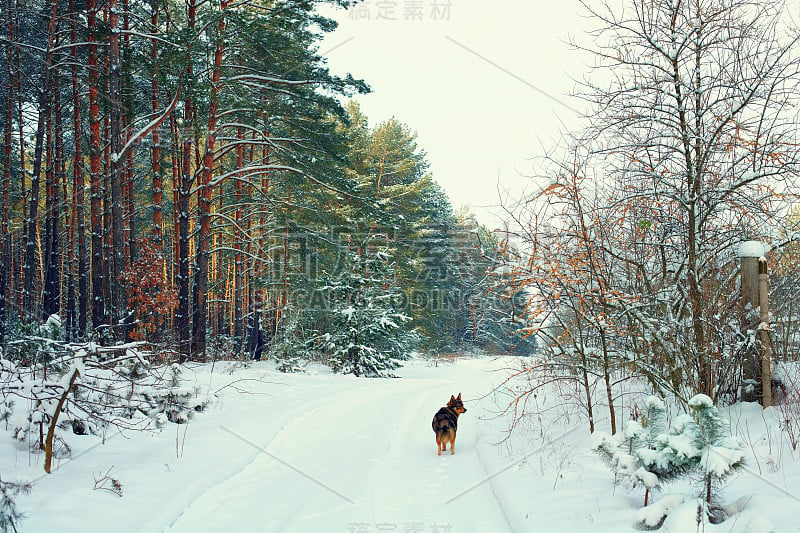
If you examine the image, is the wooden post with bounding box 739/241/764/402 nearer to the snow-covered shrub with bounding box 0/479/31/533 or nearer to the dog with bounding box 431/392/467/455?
the dog with bounding box 431/392/467/455

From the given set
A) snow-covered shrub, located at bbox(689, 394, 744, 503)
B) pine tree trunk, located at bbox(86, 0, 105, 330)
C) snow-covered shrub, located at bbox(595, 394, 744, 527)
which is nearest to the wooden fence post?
snow-covered shrub, located at bbox(595, 394, 744, 527)

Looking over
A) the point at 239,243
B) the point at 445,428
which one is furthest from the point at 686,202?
the point at 239,243

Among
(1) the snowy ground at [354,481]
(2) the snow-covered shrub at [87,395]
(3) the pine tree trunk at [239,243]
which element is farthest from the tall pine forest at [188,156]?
(1) the snowy ground at [354,481]

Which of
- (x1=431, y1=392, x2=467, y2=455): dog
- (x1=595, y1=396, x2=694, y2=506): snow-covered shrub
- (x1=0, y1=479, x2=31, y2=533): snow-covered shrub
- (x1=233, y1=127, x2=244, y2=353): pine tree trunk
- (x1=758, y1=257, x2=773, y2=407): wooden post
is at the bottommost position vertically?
(x1=431, y1=392, x2=467, y2=455): dog

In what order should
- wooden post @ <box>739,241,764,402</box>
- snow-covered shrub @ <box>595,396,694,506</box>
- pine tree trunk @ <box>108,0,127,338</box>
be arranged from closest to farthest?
1. snow-covered shrub @ <box>595,396,694,506</box>
2. wooden post @ <box>739,241,764,402</box>
3. pine tree trunk @ <box>108,0,127,338</box>

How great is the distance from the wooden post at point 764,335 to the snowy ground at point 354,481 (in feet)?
0.84

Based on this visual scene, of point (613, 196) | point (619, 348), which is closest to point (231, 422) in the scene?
point (619, 348)

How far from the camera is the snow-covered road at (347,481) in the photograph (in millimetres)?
4609

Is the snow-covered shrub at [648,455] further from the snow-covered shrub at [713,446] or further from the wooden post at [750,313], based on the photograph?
the wooden post at [750,313]

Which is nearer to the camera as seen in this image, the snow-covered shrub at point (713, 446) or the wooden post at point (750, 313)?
the snow-covered shrub at point (713, 446)

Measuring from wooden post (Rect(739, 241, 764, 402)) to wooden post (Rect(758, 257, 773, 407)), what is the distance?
69 millimetres

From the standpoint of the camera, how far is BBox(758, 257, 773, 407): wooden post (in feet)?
17.4

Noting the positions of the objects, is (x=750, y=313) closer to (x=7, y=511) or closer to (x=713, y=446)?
(x=713, y=446)

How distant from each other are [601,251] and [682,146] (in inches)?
58.0
